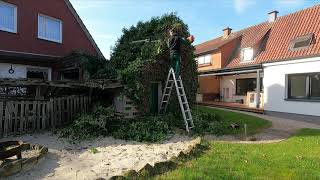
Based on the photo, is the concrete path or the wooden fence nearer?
the wooden fence

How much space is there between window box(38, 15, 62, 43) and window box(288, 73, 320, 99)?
1344 centimetres

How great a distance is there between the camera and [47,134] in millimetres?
12352

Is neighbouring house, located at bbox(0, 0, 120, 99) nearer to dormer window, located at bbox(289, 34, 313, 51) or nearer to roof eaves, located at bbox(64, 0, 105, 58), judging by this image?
roof eaves, located at bbox(64, 0, 105, 58)

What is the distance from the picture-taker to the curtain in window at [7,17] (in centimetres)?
1655

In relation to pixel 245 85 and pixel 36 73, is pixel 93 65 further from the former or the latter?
pixel 245 85

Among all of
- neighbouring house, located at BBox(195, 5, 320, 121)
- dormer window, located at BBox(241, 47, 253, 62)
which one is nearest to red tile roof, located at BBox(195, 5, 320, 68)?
neighbouring house, located at BBox(195, 5, 320, 121)

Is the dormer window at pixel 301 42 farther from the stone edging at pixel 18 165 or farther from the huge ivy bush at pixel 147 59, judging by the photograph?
the stone edging at pixel 18 165

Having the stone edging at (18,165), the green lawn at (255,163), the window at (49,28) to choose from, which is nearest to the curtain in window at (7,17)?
the window at (49,28)

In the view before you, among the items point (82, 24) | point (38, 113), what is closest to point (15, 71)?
point (38, 113)

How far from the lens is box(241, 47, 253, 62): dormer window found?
81.7ft

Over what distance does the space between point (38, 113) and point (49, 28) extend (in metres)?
8.17

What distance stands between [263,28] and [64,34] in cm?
1504

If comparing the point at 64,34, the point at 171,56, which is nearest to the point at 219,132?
the point at 171,56

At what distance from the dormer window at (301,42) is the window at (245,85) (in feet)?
16.4
